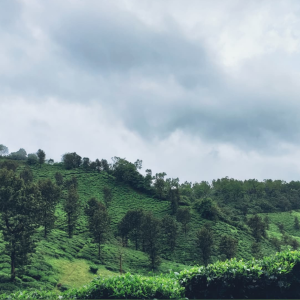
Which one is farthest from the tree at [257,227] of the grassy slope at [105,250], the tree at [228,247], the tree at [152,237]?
the tree at [152,237]

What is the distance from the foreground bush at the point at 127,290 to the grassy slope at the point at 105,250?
8.71 feet

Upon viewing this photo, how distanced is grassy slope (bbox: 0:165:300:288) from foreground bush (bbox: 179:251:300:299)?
2086mm

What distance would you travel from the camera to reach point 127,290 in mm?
7684

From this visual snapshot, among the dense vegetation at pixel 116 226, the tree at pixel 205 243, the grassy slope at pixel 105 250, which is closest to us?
the dense vegetation at pixel 116 226

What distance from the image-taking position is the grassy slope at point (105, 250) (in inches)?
1271

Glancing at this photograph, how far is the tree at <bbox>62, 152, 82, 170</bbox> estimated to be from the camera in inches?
4469

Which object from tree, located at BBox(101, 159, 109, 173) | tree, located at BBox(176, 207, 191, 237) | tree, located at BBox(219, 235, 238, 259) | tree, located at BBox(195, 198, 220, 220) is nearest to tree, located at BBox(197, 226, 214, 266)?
tree, located at BBox(219, 235, 238, 259)

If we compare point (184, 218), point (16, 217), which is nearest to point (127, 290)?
point (16, 217)

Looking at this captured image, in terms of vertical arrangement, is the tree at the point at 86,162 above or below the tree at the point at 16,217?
above

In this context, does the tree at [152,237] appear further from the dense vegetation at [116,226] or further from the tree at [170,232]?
the tree at [170,232]

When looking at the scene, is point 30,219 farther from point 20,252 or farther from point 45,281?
point 45,281

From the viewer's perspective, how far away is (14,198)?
30203 millimetres

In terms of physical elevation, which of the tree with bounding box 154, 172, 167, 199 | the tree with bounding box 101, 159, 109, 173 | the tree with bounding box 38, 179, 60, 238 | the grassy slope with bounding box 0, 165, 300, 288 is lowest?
the grassy slope with bounding box 0, 165, 300, 288

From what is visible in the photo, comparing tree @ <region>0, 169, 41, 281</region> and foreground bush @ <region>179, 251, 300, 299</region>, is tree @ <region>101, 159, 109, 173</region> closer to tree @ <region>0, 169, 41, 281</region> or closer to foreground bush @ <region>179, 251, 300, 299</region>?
tree @ <region>0, 169, 41, 281</region>
